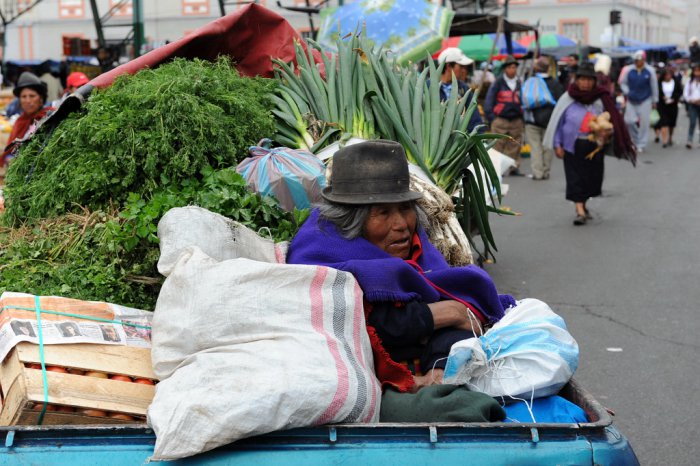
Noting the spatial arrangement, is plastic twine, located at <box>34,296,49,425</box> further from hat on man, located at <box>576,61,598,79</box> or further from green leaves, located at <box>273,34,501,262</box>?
hat on man, located at <box>576,61,598,79</box>

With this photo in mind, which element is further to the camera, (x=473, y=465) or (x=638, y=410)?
(x=638, y=410)

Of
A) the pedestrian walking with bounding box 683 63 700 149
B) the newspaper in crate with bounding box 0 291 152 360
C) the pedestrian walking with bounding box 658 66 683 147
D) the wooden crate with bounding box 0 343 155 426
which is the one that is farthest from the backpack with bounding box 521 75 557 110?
the wooden crate with bounding box 0 343 155 426

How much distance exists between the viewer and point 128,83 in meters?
4.42

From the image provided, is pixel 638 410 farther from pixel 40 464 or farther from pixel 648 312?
pixel 40 464

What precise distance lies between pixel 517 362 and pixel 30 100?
698cm

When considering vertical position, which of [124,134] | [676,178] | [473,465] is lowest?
[676,178]

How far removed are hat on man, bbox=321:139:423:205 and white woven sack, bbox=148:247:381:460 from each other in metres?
0.68

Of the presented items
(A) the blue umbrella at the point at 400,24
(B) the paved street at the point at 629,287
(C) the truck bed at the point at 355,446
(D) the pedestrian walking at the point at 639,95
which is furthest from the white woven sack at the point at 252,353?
(D) the pedestrian walking at the point at 639,95

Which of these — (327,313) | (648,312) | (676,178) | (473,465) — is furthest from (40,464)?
(676,178)

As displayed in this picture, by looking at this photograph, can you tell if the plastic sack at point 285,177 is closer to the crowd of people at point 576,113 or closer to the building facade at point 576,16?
the crowd of people at point 576,113

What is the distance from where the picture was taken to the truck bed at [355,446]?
2.56m

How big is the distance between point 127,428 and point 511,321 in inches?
51.7

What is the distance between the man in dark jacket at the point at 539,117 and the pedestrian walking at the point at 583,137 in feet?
12.3

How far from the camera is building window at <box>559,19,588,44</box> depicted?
51.8 meters
